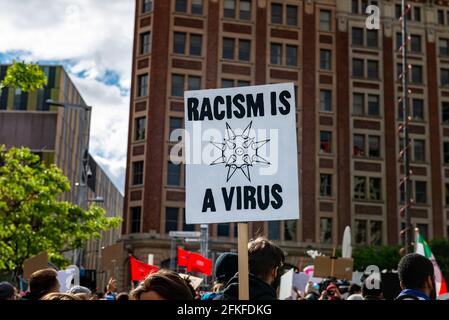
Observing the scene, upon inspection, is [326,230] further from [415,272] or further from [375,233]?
[415,272]

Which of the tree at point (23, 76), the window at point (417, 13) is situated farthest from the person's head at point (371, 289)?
the window at point (417, 13)

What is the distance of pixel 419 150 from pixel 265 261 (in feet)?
145

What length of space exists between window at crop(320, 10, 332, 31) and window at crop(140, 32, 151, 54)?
12339mm

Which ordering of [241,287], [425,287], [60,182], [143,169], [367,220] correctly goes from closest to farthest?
[241,287], [425,287], [60,182], [143,169], [367,220]

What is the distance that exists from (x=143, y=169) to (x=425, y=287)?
37.6 metres

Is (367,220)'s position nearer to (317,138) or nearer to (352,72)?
(317,138)

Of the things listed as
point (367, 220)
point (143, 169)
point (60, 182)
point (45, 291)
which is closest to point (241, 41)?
point (143, 169)

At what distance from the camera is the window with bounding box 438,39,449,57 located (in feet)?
158

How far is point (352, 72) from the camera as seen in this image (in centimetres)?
4591

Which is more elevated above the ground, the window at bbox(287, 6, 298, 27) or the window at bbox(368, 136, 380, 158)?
the window at bbox(287, 6, 298, 27)

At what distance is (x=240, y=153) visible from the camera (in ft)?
13.5

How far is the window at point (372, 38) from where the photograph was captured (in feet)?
153

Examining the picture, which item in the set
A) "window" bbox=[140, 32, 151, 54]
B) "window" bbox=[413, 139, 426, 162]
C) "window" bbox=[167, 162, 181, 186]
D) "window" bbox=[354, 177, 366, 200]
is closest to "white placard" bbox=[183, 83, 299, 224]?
"window" bbox=[167, 162, 181, 186]

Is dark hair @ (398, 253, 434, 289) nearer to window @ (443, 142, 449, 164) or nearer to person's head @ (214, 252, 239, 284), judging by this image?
person's head @ (214, 252, 239, 284)
